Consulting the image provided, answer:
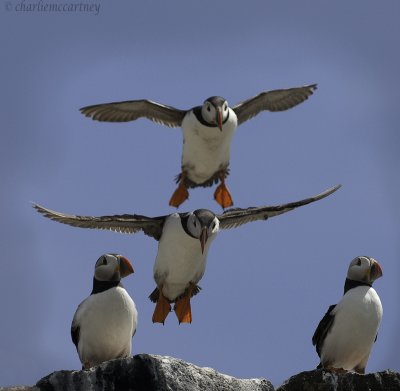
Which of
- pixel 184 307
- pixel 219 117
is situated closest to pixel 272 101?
pixel 219 117

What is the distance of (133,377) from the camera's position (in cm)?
783

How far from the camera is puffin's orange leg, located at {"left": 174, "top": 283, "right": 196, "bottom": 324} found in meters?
12.6

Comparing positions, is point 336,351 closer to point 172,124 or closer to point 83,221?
point 83,221

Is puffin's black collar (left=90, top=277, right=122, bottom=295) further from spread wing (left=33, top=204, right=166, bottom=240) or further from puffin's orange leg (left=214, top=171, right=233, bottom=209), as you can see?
puffin's orange leg (left=214, top=171, right=233, bottom=209)

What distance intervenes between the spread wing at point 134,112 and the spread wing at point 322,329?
5373 mm

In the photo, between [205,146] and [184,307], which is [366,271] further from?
[205,146]

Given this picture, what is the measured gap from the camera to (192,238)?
12.2 meters

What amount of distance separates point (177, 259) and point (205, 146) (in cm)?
217

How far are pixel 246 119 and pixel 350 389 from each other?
764cm

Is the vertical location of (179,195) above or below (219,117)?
below

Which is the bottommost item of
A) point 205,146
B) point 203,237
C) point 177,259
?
point 177,259

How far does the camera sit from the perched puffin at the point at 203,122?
14.1m

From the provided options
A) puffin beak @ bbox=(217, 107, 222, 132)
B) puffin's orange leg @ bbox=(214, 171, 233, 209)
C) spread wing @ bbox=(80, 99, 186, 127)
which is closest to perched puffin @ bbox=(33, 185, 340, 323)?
puffin beak @ bbox=(217, 107, 222, 132)

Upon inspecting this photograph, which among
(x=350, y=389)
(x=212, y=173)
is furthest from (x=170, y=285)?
(x=350, y=389)
